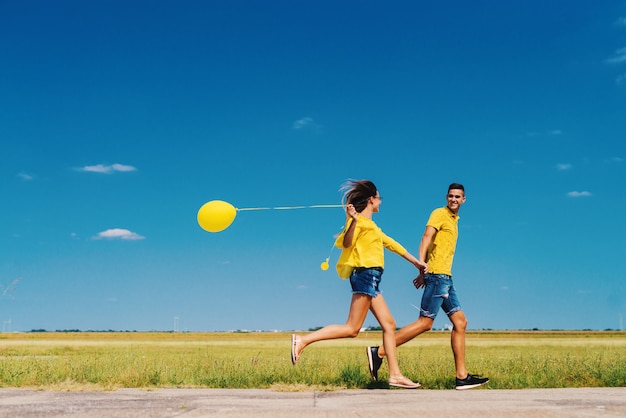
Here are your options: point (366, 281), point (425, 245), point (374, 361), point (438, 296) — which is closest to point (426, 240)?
point (425, 245)

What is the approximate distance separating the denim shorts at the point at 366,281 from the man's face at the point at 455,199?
1.40 metres

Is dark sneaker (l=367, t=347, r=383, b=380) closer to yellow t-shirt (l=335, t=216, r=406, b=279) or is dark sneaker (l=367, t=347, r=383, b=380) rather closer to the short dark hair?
yellow t-shirt (l=335, t=216, r=406, b=279)

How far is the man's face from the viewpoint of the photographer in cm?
802

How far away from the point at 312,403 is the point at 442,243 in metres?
2.77

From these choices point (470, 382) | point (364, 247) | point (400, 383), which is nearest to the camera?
→ point (400, 383)

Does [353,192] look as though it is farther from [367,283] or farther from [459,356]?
[459,356]

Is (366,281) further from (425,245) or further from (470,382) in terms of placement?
(470,382)

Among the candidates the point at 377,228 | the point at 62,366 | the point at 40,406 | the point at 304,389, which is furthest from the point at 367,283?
the point at 62,366

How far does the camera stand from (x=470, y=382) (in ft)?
24.9

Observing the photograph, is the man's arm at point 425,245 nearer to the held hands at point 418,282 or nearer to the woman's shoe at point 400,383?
the held hands at point 418,282

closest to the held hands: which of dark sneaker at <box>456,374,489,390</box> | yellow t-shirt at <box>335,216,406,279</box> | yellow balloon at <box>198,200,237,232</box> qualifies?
yellow t-shirt at <box>335,216,406,279</box>

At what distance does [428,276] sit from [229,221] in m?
2.43

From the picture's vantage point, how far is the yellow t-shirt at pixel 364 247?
23.8 feet

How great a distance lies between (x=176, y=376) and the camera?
8.00 metres
